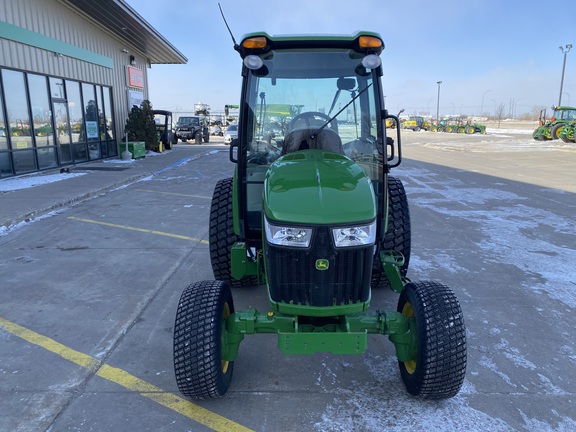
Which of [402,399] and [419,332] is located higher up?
[419,332]

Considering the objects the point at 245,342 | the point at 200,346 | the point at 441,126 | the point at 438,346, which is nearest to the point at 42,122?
the point at 245,342

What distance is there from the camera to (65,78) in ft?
45.9

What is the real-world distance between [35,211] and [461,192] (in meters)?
9.49

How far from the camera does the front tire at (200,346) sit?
2.64 meters

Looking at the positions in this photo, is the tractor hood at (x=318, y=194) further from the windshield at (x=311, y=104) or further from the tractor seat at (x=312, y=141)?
the windshield at (x=311, y=104)

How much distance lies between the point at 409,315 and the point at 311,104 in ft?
6.28

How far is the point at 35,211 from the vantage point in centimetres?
778

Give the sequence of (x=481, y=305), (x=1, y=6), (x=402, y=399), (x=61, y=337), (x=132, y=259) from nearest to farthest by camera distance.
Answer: (x=402, y=399)
(x=61, y=337)
(x=481, y=305)
(x=132, y=259)
(x=1, y=6)

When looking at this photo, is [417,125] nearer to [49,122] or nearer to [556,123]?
[556,123]

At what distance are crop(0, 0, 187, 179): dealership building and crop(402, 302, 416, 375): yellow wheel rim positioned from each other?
37.9ft

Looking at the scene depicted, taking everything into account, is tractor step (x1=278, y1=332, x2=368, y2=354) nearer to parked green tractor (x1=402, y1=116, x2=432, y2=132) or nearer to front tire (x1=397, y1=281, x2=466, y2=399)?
front tire (x1=397, y1=281, x2=466, y2=399)

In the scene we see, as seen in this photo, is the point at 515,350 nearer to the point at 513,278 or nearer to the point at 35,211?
the point at 513,278

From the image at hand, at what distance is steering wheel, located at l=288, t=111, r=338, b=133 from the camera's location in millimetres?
3512

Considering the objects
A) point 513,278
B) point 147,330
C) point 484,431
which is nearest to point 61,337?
point 147,330
